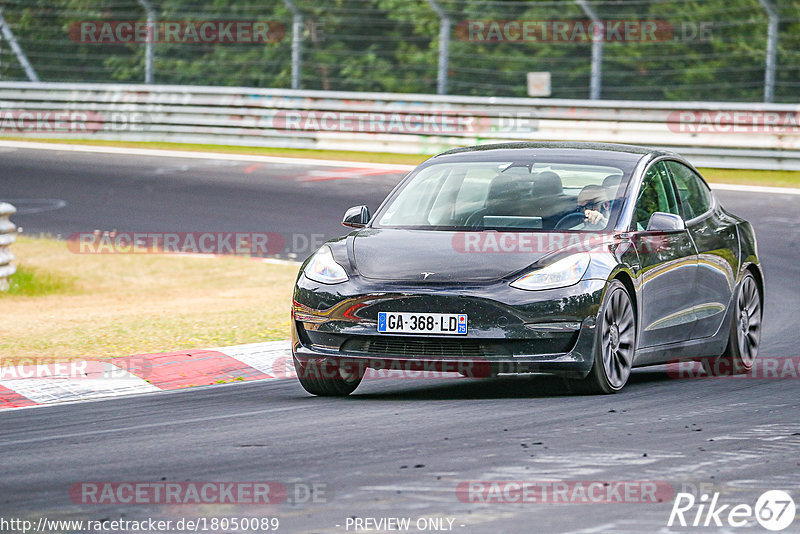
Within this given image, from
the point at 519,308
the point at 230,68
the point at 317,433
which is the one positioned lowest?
the point at 317,433

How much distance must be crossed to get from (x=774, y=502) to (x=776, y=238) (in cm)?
1113

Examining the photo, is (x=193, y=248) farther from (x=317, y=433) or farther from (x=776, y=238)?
(x=317, y=433)

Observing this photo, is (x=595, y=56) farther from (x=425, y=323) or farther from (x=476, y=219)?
(x=425, y=323)

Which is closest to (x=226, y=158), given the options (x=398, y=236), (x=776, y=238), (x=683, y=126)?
(x=683, y=126)

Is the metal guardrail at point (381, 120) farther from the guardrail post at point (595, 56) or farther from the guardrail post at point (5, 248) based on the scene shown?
the guardrail post at point (5, 248)

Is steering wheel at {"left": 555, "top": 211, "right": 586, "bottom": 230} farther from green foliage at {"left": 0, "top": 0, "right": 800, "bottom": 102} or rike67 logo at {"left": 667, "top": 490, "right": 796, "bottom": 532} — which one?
green foliage at {"left": 0, "top": 0, "right": 800, "bottom": 102}

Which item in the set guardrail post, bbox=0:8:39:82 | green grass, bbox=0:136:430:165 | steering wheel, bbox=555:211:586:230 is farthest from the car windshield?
guardrail post, bbox=0:8:39:82

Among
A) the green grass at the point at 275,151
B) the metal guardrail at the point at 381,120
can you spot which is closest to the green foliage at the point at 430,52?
the metal guardrail at the point at 381,120

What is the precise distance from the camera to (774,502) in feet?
18.4

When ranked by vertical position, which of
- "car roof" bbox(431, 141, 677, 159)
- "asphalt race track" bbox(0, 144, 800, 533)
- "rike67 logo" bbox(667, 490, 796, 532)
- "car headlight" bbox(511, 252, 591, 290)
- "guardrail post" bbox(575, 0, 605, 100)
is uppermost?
"guardrail post" bbox(575, 0, 605, 100)

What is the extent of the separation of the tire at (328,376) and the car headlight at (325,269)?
1.46 ft

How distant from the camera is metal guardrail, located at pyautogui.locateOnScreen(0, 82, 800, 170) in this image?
22031 millimetres

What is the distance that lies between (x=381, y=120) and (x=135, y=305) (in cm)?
1259

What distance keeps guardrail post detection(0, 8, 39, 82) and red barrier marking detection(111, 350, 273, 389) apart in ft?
64.4
